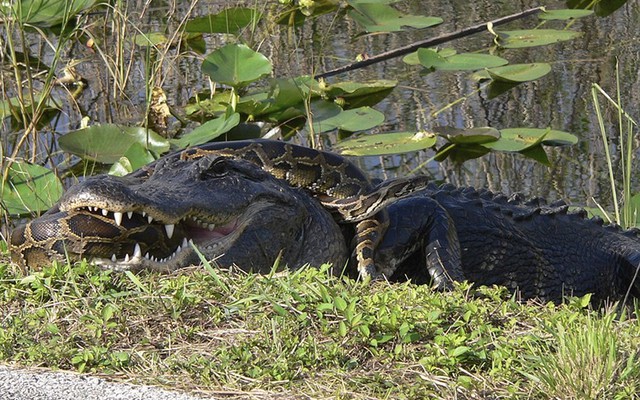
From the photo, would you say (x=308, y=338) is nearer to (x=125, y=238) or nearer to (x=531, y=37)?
(x=125, y=238)

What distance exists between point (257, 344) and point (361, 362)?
346mm

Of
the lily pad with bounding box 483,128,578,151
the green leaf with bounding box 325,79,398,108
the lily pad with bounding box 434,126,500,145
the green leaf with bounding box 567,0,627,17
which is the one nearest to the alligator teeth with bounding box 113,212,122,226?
the lily pad with bounding box 434,126,500,145

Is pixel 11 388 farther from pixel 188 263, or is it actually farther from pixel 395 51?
pixel 395 51

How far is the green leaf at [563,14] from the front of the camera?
1134 cm

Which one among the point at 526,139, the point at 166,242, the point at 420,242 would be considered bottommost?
the point at 526,139

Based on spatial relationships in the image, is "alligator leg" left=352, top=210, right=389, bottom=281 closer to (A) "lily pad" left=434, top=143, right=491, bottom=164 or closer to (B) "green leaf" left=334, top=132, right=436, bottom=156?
(B) "green leaf" left=334, top=132, right=436, bottom=156

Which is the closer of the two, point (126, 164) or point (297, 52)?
point (126, 164)

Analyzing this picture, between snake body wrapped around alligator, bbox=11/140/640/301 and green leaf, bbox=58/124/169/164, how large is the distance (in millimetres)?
2135

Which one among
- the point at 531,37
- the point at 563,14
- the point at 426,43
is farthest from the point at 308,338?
the point at 563,14

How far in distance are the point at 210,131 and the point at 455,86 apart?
10.1 feet

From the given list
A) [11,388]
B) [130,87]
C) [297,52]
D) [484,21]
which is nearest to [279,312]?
[11,388]

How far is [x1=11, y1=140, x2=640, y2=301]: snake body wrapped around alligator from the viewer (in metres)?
4.49

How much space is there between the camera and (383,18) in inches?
439

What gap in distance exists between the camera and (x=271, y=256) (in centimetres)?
507
